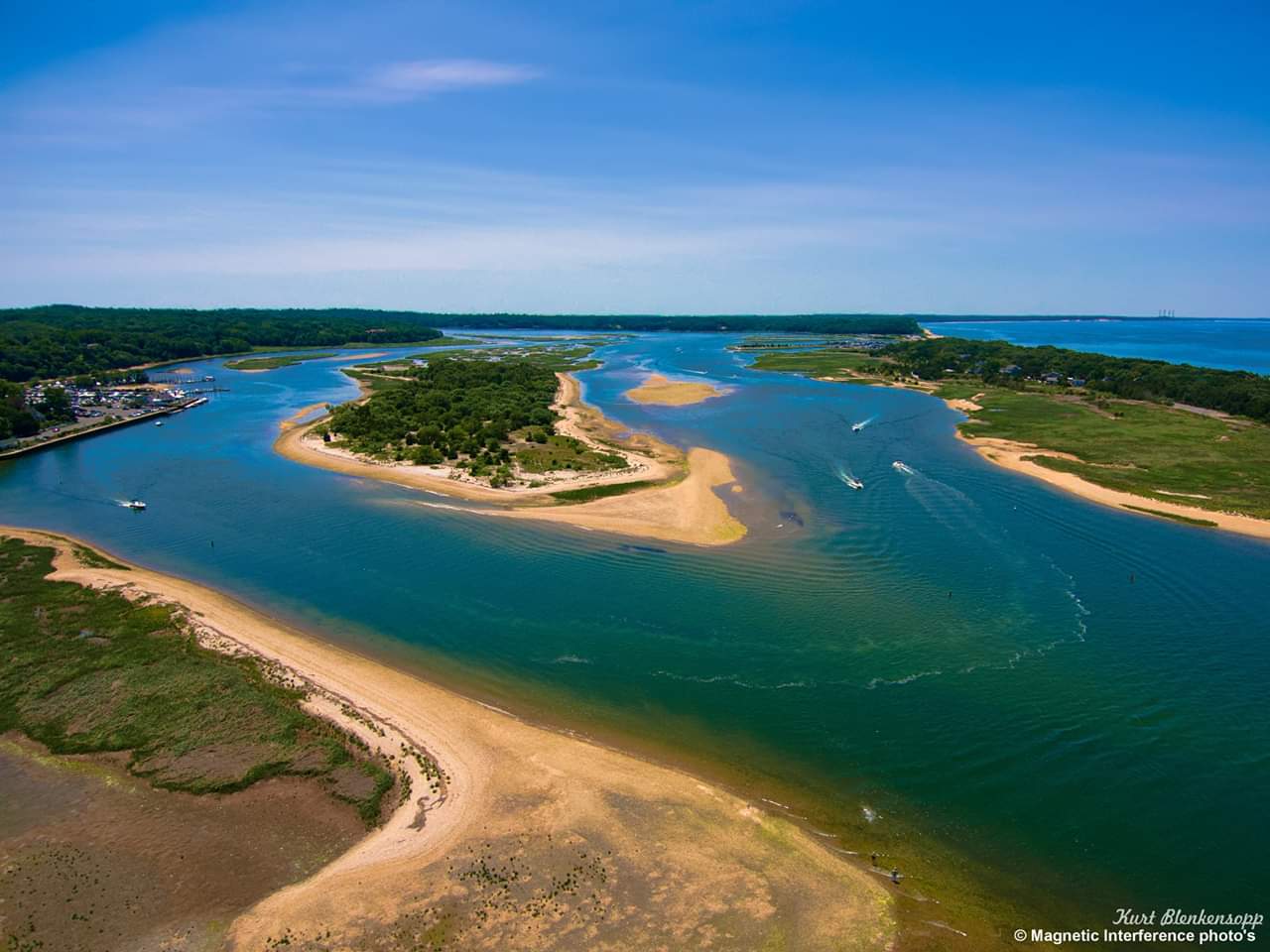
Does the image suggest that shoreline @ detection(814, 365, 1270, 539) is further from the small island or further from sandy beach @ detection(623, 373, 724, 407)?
sandy beach @ detection(623, 373, 724, 407)

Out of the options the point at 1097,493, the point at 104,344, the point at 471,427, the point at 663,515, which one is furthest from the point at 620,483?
the point at 104,344

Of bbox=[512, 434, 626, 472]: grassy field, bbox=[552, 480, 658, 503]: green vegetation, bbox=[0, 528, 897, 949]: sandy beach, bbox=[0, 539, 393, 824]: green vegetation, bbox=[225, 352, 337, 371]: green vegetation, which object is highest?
bbox=[225, 352, 337, 371]: green vegetation

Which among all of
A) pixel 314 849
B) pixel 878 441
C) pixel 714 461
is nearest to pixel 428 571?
pixel 314 849

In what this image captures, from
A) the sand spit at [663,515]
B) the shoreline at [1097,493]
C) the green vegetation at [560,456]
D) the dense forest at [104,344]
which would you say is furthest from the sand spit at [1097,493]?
the dense forest at [104,344]

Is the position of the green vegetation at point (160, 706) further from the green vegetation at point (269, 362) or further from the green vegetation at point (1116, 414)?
the green vegetation at point (269, 362)

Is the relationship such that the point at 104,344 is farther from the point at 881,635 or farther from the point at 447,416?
the point at 881,635

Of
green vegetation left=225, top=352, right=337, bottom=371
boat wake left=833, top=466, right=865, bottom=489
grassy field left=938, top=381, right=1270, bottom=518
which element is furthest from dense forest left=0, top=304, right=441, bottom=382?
grassy field left=938, top=381, right=1270, bottom=518
